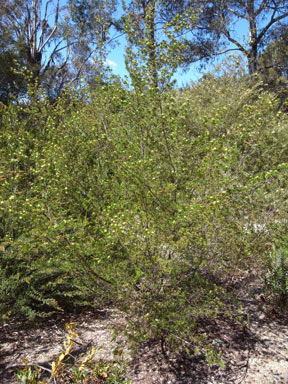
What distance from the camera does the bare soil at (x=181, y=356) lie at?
236 centimetres

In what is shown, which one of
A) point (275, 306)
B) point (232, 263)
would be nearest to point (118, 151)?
point (232, 263)

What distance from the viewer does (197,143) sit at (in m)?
2.73

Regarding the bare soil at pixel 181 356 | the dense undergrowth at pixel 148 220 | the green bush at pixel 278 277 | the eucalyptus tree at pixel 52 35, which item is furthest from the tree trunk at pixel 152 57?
the eucalyptus tree at pixel 52 35

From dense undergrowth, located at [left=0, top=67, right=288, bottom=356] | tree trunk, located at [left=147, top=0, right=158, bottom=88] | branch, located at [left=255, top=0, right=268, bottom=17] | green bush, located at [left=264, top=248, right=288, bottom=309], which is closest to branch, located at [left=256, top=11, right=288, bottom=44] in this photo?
branch, located at [left=255, top=0, right=268, bottom=17]

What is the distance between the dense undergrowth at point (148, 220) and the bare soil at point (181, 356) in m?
0.19

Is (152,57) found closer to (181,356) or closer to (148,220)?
(148,220)

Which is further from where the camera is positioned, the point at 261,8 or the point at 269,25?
the point at 269,25

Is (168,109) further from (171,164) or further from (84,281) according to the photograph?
(84,281)

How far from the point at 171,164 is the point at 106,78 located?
1.05 metres

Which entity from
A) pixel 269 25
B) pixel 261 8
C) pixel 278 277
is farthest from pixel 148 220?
pixel 269 25

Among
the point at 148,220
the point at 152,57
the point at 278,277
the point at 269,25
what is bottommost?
the point at 278,277

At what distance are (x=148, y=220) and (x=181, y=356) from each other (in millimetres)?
1075

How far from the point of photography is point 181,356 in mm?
2564

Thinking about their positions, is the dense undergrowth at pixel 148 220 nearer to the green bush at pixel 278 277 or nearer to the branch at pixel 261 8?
the green bush at pixel 278 277
